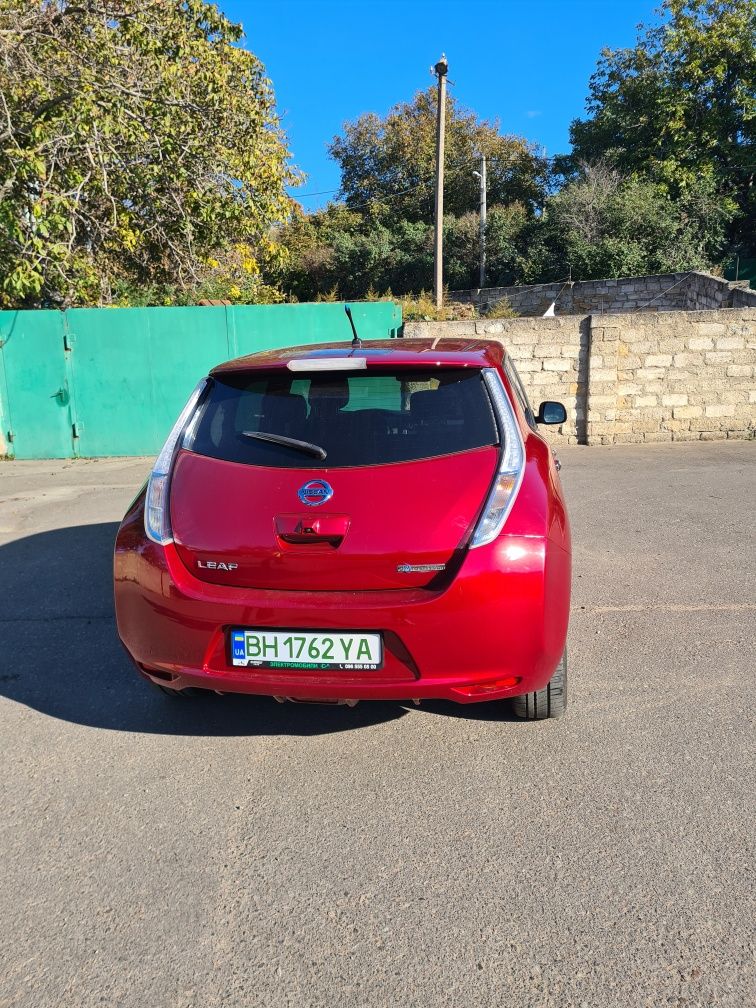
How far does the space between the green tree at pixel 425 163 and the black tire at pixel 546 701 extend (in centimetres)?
3600

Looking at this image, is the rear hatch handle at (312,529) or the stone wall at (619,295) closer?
the rear hatch handle at (312,529)

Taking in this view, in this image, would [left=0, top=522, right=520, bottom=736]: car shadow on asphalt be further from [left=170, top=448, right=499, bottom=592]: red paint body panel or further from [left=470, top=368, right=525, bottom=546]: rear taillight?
[left=470, top=368, right=525, bottom=546]: rear taillight

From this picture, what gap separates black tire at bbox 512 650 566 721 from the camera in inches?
120

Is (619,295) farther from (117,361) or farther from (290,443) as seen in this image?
(290,443)

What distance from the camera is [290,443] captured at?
9.76ft

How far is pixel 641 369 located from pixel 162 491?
28.4ft

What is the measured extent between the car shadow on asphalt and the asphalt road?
0.7 inches

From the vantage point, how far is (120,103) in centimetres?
980

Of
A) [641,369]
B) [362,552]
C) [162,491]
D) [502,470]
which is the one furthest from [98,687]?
[641,369]

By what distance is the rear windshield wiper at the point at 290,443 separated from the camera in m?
2.93

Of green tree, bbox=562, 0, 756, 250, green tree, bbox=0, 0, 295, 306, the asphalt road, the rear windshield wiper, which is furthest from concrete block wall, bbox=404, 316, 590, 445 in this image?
green tree, bbox=562, 0, 756, 250

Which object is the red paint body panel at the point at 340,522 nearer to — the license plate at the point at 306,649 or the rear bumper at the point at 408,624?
the rear bumper at the point at 408,624

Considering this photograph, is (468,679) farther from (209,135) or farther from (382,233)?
(382,233)

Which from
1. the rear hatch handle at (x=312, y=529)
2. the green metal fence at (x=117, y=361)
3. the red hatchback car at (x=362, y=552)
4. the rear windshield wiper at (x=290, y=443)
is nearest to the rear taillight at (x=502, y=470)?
the red hatchback car at (x=362, y=552)
